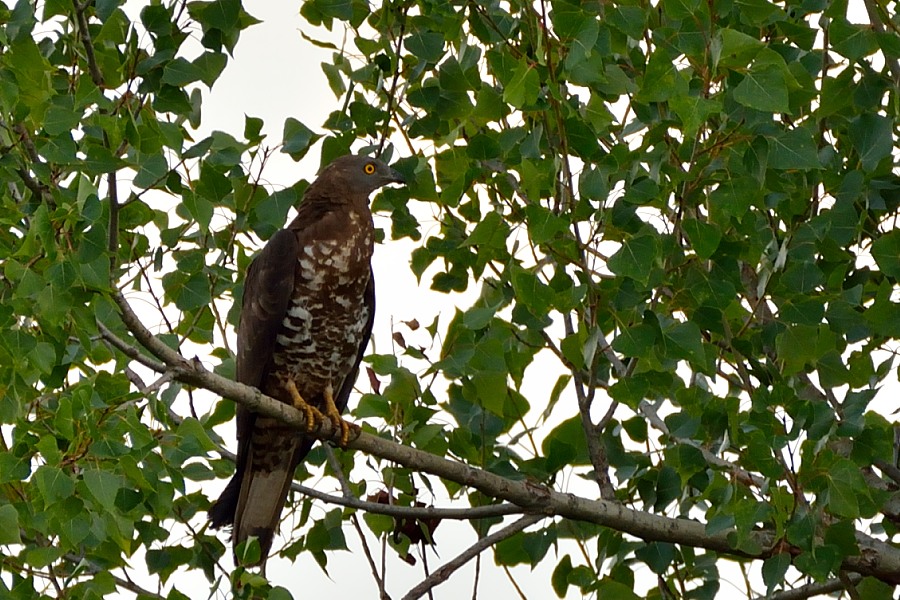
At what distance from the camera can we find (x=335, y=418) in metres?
5.16

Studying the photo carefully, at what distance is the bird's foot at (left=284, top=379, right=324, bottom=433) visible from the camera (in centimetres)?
509

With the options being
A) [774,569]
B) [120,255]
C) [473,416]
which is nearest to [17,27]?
[120,255]

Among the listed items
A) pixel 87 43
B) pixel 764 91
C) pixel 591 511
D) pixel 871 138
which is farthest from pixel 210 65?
pixel 871 138

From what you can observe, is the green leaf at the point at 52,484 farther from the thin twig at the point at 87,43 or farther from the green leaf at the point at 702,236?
the green leaf at the point at 702,236

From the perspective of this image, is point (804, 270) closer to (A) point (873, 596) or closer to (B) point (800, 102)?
(B) point (800, 102)

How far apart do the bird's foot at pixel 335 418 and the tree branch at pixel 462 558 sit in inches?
24.1

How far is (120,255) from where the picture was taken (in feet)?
13.5

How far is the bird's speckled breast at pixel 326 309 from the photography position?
5535 millimetres

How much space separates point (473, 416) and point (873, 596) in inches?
62.4

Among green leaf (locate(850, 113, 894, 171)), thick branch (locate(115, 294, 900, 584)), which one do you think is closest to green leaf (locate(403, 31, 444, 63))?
thick branch (locate(115, 294, 900, 584))

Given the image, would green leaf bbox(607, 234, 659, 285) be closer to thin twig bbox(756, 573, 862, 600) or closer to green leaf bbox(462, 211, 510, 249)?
green leaf bbox(462, 211, 510, 249)

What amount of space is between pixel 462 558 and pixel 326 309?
4.95 ft

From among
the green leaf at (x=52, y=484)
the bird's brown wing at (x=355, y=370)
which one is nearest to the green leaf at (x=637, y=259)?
the green leaf at (x=52, y=484)

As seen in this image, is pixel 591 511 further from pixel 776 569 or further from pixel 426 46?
pixel 426 46
